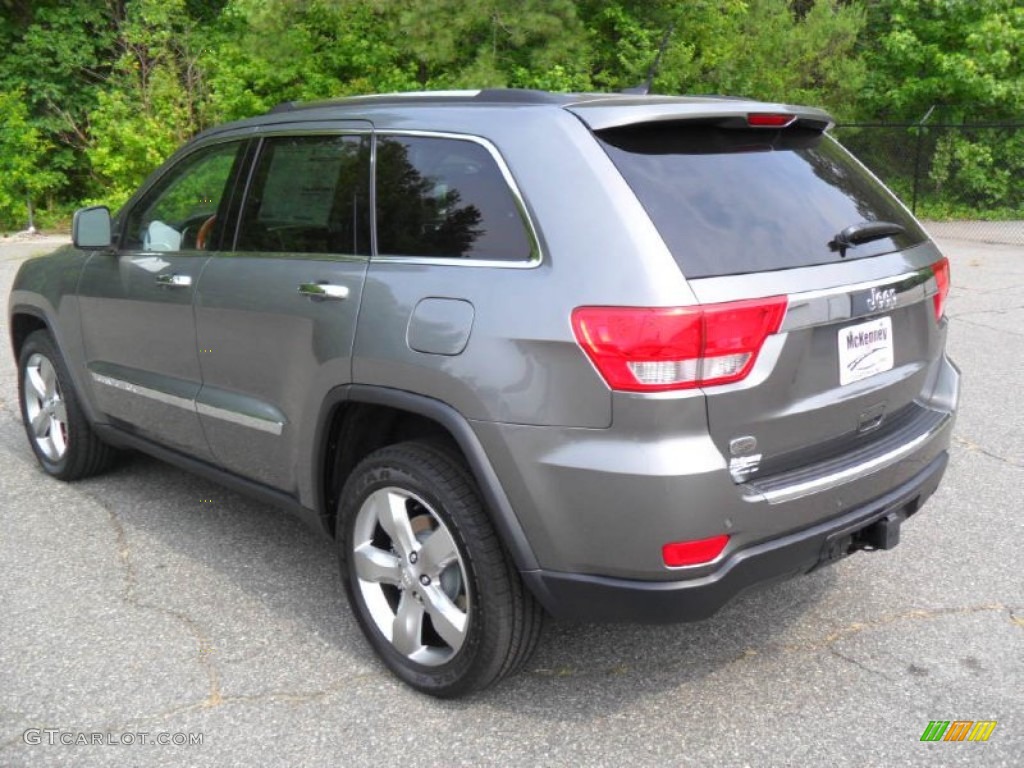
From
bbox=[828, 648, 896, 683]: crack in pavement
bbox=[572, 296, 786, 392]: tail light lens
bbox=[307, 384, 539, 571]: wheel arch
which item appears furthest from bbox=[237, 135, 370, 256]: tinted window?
bbox=[828, 648, 896, 683]: crack in pavement

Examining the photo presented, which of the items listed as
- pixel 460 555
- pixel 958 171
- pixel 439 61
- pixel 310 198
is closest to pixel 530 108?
pixel 310 198

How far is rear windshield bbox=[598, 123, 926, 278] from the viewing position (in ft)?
8.86

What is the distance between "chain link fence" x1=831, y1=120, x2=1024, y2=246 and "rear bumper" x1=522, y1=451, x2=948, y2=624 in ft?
50.4

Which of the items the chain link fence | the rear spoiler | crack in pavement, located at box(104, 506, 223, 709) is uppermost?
the rear spoiler

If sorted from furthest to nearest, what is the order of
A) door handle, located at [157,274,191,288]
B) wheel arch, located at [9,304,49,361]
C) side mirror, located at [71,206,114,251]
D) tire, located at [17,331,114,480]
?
wheel arch, located at [9,304,49,361], tire, located at [17,331,114,480], side mirror, located at [71,206,114,251], door handle, located at [157,274,191,288]

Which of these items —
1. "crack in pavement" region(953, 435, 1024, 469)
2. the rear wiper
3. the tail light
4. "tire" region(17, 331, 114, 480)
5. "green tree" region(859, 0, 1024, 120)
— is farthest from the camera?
"green tree" region(859, 0, 1024, 120)

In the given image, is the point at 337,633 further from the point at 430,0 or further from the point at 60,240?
the point at 60,240

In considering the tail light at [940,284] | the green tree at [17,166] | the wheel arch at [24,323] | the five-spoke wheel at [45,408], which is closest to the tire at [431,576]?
the tail light at [940,284]

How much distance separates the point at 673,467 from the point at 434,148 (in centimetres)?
130

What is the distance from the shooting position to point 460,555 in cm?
292

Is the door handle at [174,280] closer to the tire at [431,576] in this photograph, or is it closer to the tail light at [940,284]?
the tire at [431,576]

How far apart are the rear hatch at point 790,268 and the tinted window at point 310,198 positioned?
87 centimetres

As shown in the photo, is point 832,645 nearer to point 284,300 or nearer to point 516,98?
point 516,98

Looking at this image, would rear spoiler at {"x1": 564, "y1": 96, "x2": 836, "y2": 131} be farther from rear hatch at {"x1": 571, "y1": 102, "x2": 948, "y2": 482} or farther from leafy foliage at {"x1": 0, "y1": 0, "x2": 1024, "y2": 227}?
leafy foliage at {"x1": 0, "y1": 0, "x2": 1024, "y2": 227}
